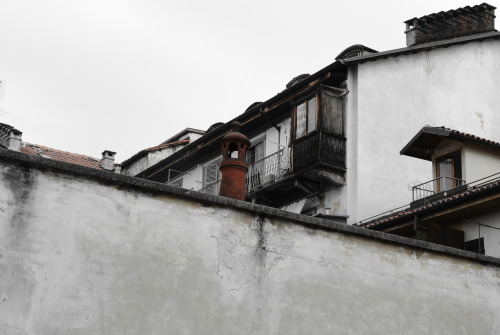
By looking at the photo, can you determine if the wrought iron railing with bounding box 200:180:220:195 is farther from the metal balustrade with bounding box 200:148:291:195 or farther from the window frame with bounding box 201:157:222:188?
the metal balustrade with bounding box 200:148:291:195

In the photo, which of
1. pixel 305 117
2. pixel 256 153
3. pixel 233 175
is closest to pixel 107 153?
pixel 256 153

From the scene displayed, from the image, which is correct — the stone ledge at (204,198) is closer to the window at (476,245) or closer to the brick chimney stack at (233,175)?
the brick chimney stack at (233,175)

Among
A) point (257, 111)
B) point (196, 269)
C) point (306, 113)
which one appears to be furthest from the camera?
point (257, 111)

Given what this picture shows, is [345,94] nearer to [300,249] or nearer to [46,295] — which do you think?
[300,249]

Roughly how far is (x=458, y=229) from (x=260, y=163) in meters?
9.08

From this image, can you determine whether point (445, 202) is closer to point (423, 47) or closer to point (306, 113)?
point (306, 113)

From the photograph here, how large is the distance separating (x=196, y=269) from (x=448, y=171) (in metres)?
13.7

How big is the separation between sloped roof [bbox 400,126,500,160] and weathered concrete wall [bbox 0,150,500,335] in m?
9.53

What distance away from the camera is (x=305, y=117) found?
25.3m

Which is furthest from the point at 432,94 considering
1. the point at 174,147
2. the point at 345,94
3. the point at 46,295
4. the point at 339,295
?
the point at 46,295

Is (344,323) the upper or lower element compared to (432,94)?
lower

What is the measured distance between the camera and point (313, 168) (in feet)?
80.2

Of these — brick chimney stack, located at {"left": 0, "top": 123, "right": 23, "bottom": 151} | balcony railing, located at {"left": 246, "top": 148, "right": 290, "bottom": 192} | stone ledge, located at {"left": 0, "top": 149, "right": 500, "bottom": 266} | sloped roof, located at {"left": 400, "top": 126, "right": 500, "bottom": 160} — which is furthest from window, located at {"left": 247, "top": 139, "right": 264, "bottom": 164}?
stone ledge, located at {"left": 0, "top": 149, "right": 500, "bottom": 266}

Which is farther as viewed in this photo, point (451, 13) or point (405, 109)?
point (451, 13)
